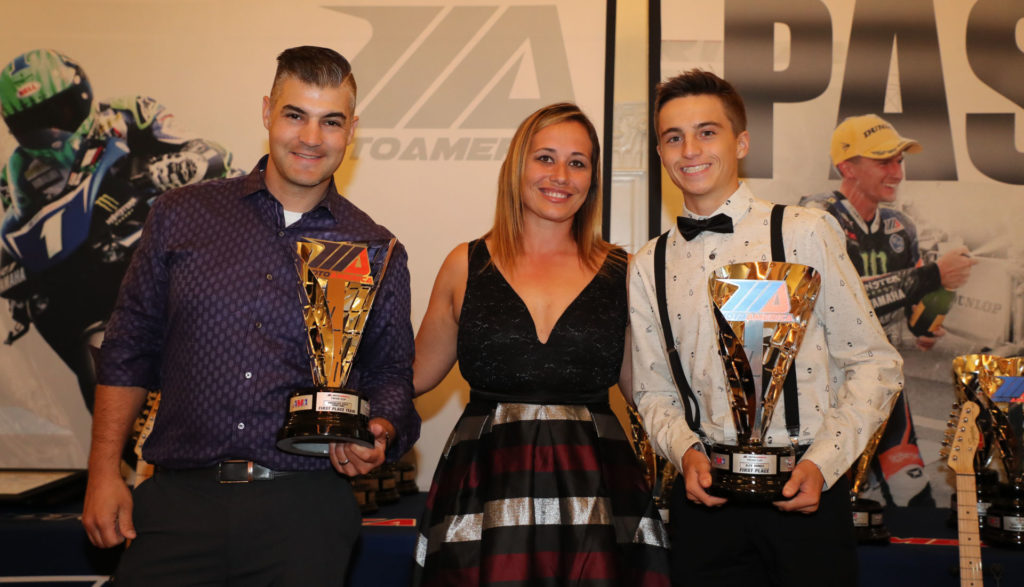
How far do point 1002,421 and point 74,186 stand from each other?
4.12 meters

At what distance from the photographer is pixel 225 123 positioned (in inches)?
159

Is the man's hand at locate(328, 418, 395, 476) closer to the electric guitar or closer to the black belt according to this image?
the black belt

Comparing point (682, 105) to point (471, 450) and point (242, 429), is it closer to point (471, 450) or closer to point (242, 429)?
point (471, 450)

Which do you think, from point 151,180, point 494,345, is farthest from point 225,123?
point 494,345

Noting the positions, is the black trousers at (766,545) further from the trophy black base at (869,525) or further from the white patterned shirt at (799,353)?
the trophy black base at (869,525)

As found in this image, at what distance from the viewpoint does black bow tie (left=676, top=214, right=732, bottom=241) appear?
2.09 metres

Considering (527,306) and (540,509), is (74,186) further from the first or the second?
(540,509)

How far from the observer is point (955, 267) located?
3.85 metres

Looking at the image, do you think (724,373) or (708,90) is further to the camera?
(708,90)

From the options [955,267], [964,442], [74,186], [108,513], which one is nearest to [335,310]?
[108,513]

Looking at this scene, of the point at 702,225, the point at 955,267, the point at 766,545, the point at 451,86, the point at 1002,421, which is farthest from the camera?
the point at 451,86

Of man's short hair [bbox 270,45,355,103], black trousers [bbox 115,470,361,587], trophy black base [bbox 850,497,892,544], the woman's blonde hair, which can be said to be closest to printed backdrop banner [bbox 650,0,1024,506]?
the woman's blonde hair

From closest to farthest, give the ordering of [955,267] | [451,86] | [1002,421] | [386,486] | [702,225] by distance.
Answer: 1. [702,225]
2. [1002,421]
3. [386,486]
4. [955,267]
5. [451,86]

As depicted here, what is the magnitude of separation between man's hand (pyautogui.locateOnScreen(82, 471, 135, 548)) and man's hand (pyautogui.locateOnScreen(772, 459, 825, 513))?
140 cm
